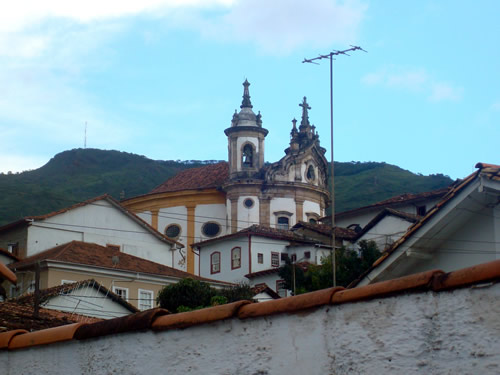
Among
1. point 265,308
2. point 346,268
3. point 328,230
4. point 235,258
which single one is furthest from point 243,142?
point 265,308

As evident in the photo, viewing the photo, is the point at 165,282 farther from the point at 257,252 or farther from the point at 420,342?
the point at 420,342

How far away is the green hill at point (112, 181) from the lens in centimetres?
11956

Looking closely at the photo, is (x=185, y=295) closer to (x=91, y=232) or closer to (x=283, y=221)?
(x=91, y=232)

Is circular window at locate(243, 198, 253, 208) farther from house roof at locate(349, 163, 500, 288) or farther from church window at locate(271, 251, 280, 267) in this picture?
house roof at locate(349, 163, 500, 288)

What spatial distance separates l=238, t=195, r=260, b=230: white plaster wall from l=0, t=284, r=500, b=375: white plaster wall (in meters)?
56.9

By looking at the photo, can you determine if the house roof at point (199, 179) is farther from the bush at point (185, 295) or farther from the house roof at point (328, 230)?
the bush at point (185, 295)

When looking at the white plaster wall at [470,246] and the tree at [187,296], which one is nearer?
the white plaster wall at [470,246]

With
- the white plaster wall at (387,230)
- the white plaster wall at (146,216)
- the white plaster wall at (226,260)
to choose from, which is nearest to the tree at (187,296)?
the white plaster wall at (387,230)

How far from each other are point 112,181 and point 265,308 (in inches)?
6047

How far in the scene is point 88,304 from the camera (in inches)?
1132

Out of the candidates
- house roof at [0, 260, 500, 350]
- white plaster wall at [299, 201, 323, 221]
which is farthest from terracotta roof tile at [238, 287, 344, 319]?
white plaster wall at [299, 201, 323, 221]

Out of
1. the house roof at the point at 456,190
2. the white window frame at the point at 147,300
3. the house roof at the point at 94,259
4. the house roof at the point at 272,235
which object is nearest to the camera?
the house roof at the point at 456,190

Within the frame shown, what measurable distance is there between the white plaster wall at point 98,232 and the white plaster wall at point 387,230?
45.0 feet

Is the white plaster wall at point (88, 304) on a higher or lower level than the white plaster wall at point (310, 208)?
lower
